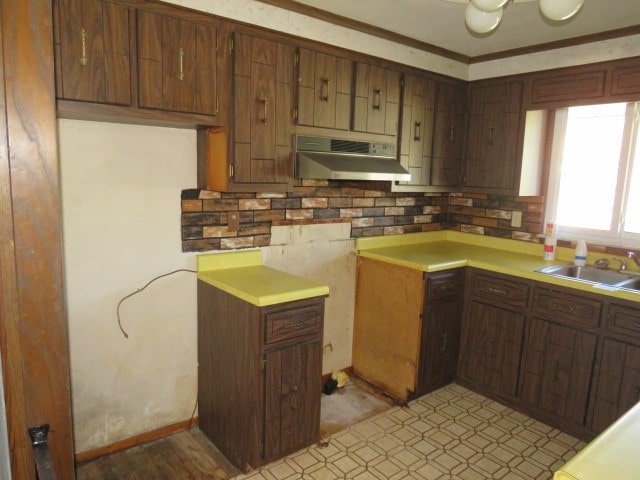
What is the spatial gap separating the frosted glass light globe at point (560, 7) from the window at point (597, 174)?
1.77m

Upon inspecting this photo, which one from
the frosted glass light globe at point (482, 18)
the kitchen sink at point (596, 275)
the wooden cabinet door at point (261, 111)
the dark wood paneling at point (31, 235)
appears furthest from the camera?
the kitchen sink at point (596, 275)

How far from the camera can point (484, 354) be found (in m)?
2.97

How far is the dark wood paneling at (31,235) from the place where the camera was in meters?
0.85

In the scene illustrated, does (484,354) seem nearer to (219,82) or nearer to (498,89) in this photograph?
(498,89)

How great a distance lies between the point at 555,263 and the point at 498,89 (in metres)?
1.30

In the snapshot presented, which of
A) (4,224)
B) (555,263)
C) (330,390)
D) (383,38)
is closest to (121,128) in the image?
(4,224)

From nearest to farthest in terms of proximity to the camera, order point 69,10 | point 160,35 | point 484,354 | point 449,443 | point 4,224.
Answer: point 4,224
point 69,10
point 160,35
point 449,443
point 484,354

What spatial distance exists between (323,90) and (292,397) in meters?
1.68

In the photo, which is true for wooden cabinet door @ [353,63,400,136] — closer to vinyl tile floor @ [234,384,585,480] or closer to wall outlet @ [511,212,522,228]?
wall outlet @ [511,212,522,228]

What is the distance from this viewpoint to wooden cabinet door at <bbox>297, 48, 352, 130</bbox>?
243 cm

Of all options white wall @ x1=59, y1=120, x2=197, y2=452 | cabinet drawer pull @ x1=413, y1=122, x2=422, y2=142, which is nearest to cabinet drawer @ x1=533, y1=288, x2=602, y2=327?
cabinet drawer pull @ x1=413, y1=122, x2=422, y2=142

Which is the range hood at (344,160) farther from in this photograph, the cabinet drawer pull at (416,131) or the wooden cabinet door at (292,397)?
the wooden cabinet door at (292,397)

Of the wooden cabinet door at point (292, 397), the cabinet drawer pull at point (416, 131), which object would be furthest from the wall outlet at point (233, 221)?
the cabinet drawer pull at point (416, 131)

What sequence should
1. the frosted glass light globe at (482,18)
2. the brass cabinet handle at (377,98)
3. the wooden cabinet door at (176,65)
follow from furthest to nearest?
the brass cabinet handle at (377,98)
the wooden cabinet door at (176,65)
the frosted glass light globe at (482,18)
